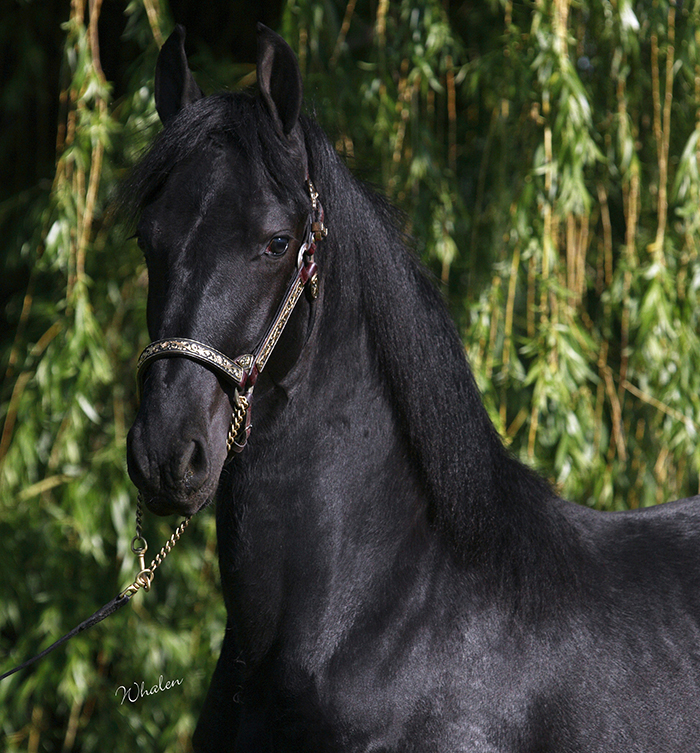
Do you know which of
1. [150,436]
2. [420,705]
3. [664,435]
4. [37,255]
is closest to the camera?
[150,436]

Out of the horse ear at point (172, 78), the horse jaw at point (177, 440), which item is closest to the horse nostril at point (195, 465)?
the horse jaw at point (177, 440)

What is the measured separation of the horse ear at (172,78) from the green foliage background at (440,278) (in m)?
0.78

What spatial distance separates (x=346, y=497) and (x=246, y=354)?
31cm

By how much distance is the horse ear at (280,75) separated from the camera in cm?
140

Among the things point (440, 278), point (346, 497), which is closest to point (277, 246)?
point (346, 497)

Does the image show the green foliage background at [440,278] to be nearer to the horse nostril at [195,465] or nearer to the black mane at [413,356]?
the black mane at [413,356]

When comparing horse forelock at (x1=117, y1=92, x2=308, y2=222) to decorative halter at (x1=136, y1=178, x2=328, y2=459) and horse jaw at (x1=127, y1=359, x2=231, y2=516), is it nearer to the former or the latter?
decorative halter at (x1=136, y1=178, x2=328, y2=459)

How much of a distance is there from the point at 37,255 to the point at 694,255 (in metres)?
2.13

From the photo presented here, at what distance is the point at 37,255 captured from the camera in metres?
2.78

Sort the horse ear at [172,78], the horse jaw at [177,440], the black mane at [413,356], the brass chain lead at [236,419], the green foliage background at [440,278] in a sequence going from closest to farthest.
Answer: the horse jaw at [177,440] → the brass chain lead at [236,419] → the black mane at [413,356] → the horse ear at [172,78] → the green foliage background at [440,278]

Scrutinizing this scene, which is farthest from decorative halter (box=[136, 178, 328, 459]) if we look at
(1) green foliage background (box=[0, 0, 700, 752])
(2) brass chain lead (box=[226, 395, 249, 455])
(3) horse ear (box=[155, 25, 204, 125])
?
(1) green foliage background (box=[0, 0, 700, 752])

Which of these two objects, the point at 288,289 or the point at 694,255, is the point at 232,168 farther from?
the point at 694,255

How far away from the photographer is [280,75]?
1430 mm

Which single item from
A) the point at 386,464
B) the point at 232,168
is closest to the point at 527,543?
the point at 386,464
